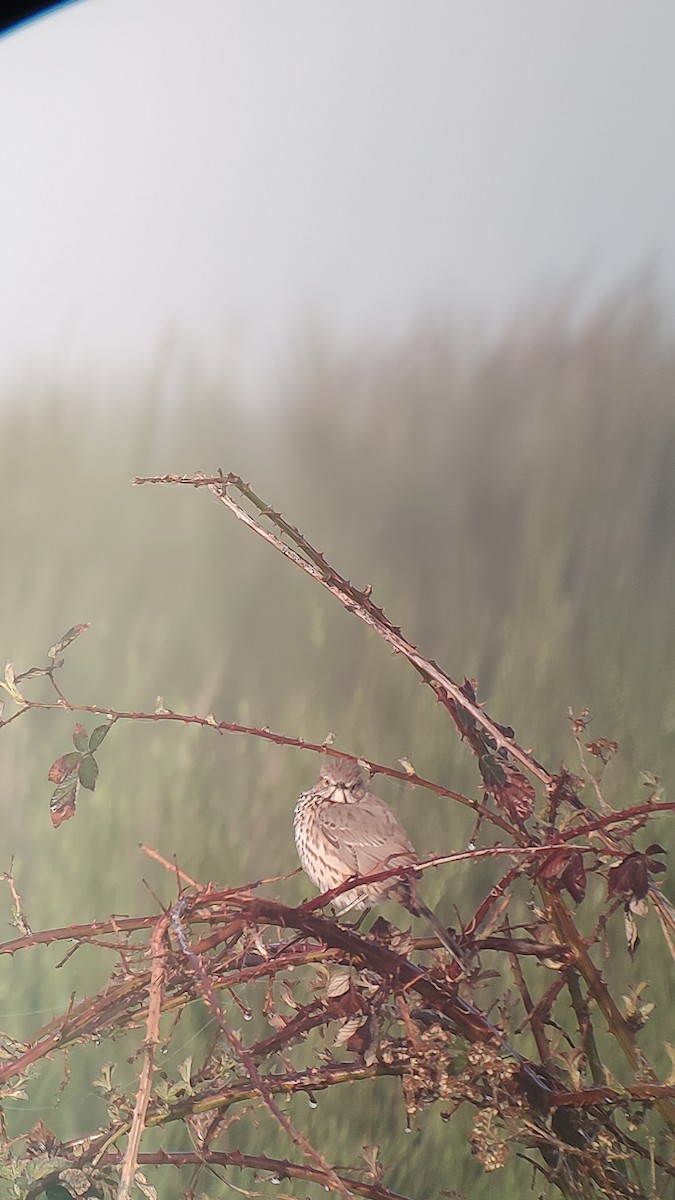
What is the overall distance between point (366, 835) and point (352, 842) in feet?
0.05

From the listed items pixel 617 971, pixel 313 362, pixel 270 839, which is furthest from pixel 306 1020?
pixel 313 362

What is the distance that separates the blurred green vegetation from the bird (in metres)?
0.02

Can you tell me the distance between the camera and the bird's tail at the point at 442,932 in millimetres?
953

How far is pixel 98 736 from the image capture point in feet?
4.20

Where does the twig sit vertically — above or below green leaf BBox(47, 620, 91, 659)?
below

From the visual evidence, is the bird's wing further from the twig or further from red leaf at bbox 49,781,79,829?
red leaf at bbox 49,781,79,829

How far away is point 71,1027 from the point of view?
45.7 inches

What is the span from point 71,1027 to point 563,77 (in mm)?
1093

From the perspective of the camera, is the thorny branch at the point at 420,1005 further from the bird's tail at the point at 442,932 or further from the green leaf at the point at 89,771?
the green leaf at the point at 89,771

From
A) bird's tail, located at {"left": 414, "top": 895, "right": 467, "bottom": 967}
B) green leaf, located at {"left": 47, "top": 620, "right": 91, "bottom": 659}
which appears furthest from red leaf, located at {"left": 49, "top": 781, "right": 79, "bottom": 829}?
bird's tail, located at {"left": 414, "top": 895, "right": 467, "bottom": 967}

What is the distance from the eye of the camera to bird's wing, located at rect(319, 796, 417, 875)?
100 cm

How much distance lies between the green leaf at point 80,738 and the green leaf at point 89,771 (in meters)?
0.01

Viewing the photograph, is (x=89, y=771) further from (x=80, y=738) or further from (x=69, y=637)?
(x=69, y=637)

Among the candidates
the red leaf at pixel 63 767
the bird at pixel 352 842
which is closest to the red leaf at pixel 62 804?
the red leaf at pixel 63 767
